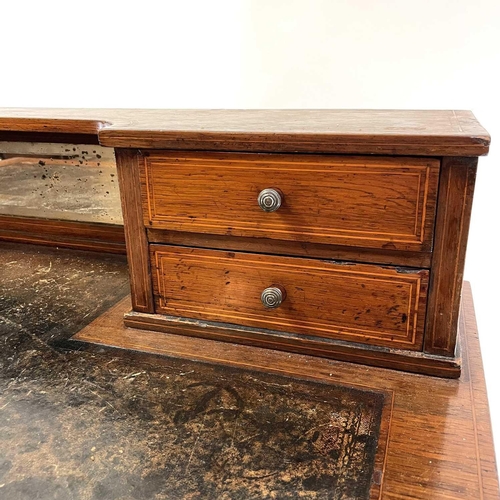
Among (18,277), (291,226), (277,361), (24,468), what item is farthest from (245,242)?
(18,277)

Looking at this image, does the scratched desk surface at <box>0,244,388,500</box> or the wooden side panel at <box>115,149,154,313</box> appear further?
the wooden side panel at <box>115,149,154,313</box>

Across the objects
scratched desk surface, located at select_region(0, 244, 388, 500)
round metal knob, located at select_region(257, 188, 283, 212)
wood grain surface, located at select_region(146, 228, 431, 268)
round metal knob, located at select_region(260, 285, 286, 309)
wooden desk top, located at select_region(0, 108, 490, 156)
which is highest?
wooden desk top, located at select_region(0, 108, 490, 156)

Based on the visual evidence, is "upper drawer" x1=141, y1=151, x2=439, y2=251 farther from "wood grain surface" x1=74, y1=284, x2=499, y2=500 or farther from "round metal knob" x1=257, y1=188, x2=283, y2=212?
"wood grain surface" x1=74, y1=284, x2=499, y2=500

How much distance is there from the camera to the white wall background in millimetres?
1362

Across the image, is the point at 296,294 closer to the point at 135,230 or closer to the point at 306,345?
the point at 306,345

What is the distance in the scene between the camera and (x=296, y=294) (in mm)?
922

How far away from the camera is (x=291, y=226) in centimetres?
88

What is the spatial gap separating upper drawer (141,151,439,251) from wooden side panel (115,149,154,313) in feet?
0.07

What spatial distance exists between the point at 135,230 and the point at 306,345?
377mm

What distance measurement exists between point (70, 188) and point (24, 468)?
88cm

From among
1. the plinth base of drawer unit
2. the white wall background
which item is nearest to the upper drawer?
the plinth base of drawer unit

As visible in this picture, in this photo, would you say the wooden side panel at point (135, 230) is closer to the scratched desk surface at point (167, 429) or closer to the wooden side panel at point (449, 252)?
the scratched desk surface at point (167, 429)
